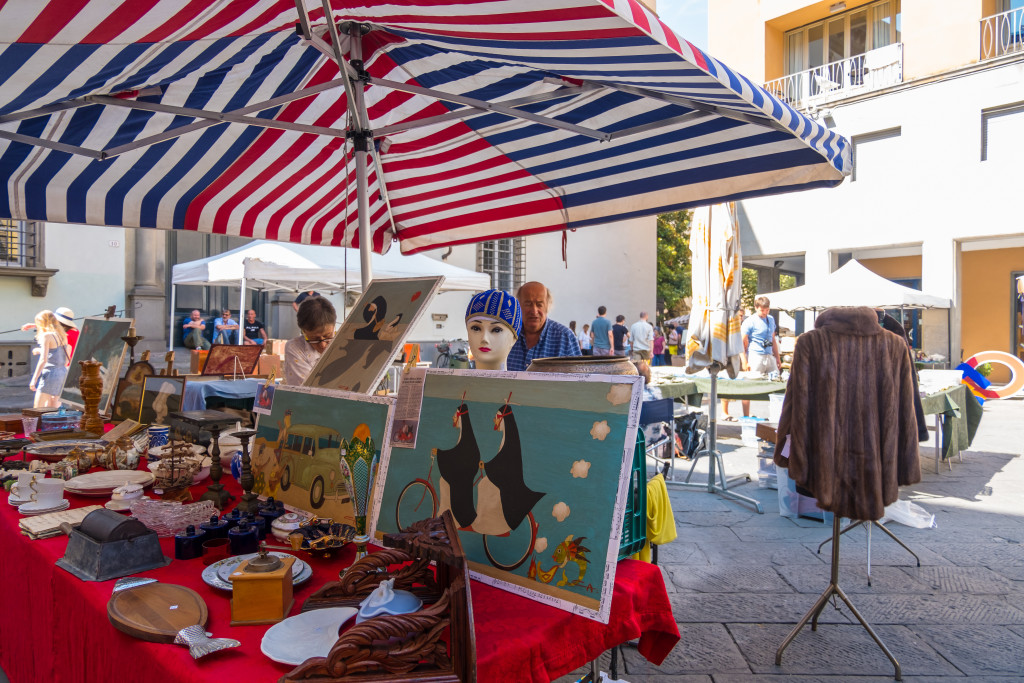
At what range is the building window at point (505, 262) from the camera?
17.8 m

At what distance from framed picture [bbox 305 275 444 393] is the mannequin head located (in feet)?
0.62

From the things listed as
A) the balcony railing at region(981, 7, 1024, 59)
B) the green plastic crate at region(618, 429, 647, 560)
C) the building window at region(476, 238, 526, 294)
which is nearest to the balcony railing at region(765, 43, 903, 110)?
the balcony railing at region(981, 7, 1024, 59)

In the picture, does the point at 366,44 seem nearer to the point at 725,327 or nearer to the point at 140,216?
the point at 140,216

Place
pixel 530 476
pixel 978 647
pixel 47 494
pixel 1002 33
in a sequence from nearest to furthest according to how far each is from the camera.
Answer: pixel 530 476 < pixel 47 494 < pixel 978 647 < pixel 1002 33

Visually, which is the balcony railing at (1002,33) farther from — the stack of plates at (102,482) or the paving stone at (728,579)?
the stack of plates at (102,482)

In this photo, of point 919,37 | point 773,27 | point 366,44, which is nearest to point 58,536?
point 366,44

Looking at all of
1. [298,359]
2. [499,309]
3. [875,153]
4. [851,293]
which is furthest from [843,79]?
[499,309]

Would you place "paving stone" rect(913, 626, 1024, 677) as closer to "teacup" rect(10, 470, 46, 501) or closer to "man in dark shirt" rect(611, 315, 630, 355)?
"teacup" rect(10, 470, 46, 501)

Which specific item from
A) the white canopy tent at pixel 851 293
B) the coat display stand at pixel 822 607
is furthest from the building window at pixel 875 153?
the coat display stand at pixel 822 607

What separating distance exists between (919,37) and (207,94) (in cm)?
1665

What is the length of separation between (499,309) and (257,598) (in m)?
1.25

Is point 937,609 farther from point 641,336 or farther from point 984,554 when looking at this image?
point 641,336

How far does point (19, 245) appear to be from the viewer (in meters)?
11.7

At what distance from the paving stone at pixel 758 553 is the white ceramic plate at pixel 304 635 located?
10.6 feet
